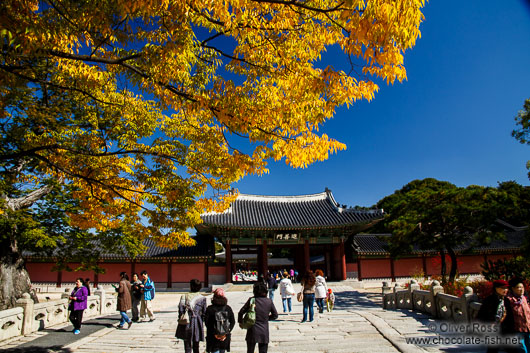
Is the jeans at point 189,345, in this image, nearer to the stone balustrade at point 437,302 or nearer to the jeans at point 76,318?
the jeans at point 76,318

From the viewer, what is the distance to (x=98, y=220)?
9289mm

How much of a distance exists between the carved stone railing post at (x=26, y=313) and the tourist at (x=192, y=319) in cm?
557

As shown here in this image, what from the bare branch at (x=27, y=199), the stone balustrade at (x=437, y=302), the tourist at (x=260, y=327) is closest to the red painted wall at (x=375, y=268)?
the stone balustrade at (x=437, y=302)

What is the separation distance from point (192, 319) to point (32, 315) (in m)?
5.97

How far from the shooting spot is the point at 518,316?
15.9 ft

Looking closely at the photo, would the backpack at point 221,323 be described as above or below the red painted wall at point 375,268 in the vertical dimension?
above

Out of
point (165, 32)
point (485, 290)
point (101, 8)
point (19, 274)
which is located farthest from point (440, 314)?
point (19, 274)

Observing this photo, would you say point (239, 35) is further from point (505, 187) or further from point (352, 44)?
point (505, 187)

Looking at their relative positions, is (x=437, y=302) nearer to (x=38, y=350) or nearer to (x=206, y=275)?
(x=38, y=350)

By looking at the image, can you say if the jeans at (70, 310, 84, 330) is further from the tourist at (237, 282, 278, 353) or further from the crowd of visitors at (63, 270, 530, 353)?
the tourist at (237, 282, 278, 353)

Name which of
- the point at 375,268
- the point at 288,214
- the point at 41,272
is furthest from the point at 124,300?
the point at 375,268

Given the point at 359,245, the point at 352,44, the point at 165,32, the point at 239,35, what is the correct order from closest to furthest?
the point at 352,44 → the point at 165,32 → the point at 239,35 → the point at 359,245

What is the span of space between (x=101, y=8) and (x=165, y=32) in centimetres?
76

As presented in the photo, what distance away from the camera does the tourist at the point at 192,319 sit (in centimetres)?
546
